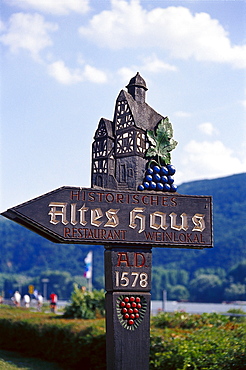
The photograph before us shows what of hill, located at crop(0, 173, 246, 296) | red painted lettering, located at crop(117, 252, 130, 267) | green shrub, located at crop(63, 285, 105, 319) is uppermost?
hill, located at crop(0, 173, 246, 296)

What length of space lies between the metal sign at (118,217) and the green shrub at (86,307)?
30.6ft

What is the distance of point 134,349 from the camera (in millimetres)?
11125

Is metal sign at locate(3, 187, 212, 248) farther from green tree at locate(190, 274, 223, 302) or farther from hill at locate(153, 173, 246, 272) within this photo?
hill at locate(153, 173, 246, 272)

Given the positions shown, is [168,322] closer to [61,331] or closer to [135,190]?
[61,331]

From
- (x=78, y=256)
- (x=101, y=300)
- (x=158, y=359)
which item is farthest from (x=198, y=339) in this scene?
(x=78, y=256)

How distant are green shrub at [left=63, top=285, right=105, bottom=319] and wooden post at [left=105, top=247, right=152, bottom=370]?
30.4 feet

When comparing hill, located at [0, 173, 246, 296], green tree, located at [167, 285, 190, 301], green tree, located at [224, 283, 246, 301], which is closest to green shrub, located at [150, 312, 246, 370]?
green tree, located at [224, 283, 246, 301]

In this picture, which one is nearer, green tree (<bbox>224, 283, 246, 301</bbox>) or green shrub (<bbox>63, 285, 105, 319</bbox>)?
green shrub (<bbox>63, 285, 105, 319</bbox>)

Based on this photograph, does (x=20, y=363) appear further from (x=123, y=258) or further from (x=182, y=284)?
(x=182, y=284)

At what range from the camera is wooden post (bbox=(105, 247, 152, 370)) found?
11055 mm

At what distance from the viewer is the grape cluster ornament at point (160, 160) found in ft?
38.8

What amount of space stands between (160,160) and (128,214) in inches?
50.2

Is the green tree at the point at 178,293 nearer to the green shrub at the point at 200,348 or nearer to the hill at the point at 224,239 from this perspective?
the hill at the point at 224,239

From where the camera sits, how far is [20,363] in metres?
15.1
